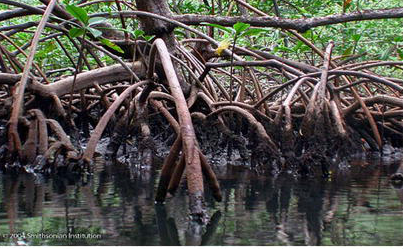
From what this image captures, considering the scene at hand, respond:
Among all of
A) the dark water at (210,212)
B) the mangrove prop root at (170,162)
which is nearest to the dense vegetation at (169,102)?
the mangrove prop root at (170,162)

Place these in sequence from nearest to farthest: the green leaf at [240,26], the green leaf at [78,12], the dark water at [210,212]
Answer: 1. the dark water at [210,212]
2. the green leaf at [78,12]
3. the green leaf at [240,26]

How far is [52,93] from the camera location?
4457 mm

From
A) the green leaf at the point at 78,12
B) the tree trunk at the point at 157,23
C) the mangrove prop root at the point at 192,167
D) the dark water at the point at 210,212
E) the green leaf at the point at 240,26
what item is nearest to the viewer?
the dark water at the point at 210,212

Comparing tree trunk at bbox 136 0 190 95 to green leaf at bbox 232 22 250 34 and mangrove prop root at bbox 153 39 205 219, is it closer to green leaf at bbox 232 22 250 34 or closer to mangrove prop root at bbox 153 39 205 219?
green leaf at bbox 232 22 250 34

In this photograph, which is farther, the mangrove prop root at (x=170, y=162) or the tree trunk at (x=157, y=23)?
the tree trunk at (x=157, y=23)

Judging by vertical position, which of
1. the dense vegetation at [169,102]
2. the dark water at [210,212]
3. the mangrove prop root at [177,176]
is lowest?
the dark water at [210,212]

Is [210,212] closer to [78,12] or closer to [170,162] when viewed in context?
[170,162]

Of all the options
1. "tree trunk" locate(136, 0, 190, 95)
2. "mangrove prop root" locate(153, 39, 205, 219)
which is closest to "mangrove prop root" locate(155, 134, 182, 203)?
"mangrove prop root" locate(153, 39, 205, 219)

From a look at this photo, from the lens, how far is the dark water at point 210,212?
218 cm

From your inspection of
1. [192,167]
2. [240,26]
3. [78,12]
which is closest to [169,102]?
[240,26]

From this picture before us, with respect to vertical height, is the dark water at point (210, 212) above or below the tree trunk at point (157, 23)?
below

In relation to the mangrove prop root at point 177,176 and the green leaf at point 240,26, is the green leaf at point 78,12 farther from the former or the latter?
the mangrove prop root at point 177,176

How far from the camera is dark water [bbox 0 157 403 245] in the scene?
2.18 meters

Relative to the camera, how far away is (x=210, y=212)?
265 centimetres
